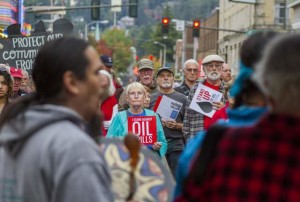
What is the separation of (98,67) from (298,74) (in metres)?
0.94

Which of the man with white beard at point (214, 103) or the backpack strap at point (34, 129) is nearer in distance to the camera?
the backpack strap at point (34, 129)

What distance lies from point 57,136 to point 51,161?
3.9 inches

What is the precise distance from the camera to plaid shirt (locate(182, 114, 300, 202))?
11.8ft

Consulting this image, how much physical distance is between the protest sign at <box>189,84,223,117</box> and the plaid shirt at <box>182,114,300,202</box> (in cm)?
748

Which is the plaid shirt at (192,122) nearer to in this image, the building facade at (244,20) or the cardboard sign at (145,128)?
the cardboard sign at (145,128)

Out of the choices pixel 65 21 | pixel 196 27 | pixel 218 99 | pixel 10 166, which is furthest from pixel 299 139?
pixel 196 27

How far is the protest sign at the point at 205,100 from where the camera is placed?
442 inches

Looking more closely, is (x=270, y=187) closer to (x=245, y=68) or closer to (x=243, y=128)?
(x=243, y=128)


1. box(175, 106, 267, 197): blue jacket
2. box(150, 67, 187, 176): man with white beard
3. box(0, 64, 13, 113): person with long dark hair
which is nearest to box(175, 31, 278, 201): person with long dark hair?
box(175, 106, 267, 197): blue jacket

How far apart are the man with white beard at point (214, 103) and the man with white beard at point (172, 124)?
73 cm

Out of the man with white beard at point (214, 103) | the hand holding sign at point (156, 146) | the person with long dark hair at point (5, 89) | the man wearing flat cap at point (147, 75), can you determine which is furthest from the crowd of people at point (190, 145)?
the man wearing flat cap at point (147, 75)

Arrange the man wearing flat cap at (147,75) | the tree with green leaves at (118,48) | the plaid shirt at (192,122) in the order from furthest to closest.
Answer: the tree with green leaves at (118,48)
the man wearing flat cap at (147,75)
the plaid shirt at (192,122)

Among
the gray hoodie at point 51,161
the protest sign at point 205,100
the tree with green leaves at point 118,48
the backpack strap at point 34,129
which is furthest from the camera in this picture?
the tree with green leaves at point 118,48

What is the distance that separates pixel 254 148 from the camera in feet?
11.9
